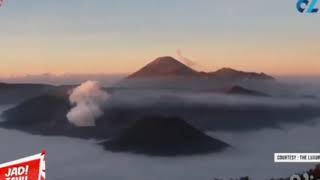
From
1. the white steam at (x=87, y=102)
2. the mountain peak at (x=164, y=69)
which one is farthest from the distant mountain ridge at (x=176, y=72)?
the white steam at (x=87, y=102)

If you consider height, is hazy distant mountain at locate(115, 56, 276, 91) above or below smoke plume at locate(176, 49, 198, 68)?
below

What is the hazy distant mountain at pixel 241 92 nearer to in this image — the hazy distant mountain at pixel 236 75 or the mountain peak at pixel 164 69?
the hazy distant mountain at pixel 236 75

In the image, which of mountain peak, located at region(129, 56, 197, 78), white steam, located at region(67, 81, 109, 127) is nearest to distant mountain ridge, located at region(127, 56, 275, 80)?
mountain peak, located at region(129, 56, 197, 78)

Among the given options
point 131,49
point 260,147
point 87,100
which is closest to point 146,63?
point 131,49

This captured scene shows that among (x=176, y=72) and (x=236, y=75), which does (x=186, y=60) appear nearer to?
(x=176, y=72)

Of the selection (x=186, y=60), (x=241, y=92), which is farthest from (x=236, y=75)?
(x=186, y=60)

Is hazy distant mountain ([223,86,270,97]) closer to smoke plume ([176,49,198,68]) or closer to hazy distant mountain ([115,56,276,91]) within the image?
hazy distant mountain ([115,56,276,91])

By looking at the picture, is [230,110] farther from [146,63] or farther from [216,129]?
[146,63]
